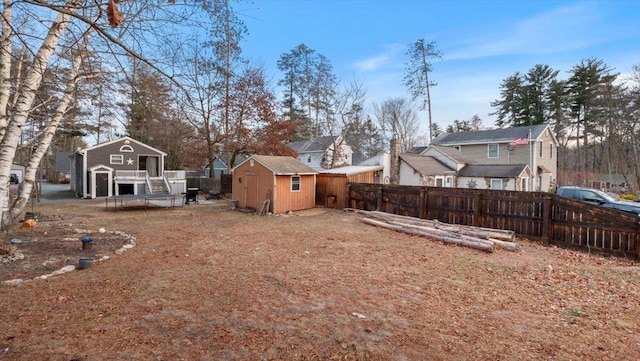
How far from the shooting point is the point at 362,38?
16.1 metres

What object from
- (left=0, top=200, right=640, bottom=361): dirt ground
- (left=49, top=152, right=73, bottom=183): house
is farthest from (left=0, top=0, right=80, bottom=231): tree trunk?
(left=49, top=152, right=73, bottom=183): house

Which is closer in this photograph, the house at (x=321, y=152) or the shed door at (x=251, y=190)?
the shed door at (x=251, y=190)

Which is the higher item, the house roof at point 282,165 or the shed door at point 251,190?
the house roof at point 282,165

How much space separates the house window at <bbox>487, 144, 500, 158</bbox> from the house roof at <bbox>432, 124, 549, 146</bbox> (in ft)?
1.57

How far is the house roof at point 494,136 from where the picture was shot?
25234 millimetres

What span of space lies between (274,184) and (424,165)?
1221 centimetres

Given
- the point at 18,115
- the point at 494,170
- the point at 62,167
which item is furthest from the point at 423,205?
the point at 62,167

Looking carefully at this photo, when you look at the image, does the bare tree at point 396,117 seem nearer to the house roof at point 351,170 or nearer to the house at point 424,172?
the house at point 424,172

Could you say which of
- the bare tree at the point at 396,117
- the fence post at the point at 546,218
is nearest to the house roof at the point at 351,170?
the fence post at the point at 546,218

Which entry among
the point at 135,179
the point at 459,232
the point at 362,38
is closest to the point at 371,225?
the point at 459,232

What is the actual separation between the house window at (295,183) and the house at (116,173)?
11.2 m

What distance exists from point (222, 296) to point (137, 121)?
29.4 meters

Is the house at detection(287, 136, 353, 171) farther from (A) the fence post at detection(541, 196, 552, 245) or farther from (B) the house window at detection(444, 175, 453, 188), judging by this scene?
(A) the fence post at detection(541, 196, 552, 245)

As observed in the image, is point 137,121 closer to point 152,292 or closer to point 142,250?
point 142,250
